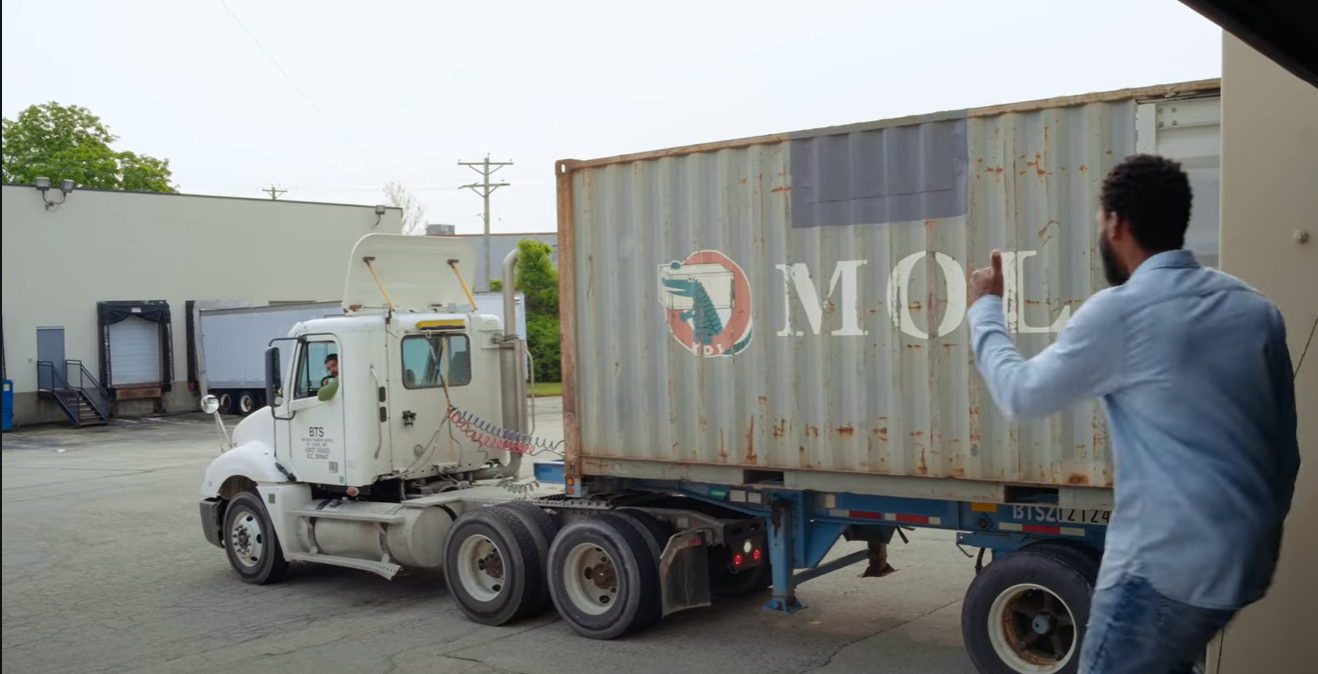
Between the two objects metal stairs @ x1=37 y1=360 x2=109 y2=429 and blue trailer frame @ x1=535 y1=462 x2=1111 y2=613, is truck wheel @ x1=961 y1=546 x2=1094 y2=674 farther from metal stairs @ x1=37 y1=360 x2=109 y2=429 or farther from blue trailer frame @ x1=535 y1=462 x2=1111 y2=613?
metal stairs @ x1=37 y1=360 x2=109 y2=429

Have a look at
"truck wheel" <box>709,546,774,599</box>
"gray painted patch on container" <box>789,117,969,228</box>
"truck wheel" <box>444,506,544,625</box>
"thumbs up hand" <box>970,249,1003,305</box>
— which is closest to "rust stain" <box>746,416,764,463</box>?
"gray painted patch on container" <box>789,117,969,228</box>

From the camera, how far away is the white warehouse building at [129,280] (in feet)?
111

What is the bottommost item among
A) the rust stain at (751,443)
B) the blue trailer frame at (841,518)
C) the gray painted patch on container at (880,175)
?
the blue trailer frame at (841,518)

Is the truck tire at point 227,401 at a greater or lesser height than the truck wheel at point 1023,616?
lesser

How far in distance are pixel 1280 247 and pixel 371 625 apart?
23.9ft

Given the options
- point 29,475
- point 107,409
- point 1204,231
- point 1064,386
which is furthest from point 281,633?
point 107,409

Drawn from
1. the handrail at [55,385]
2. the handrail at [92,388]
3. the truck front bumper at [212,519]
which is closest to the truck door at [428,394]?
the truck front bumper at [212,519]

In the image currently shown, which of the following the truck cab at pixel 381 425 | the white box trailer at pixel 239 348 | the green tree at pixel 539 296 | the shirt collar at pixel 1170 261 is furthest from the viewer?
the green tree at pixel 539 296

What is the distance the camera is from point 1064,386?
8.75ft

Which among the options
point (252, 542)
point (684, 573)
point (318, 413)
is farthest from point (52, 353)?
point (684, 573)

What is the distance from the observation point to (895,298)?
724 centimetres

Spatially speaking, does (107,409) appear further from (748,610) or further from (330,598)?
(748,610)

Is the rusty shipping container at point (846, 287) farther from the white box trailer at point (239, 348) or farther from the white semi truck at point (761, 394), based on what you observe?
the white box trailer at point (239, 348)

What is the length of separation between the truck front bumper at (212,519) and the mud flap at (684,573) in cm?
550
